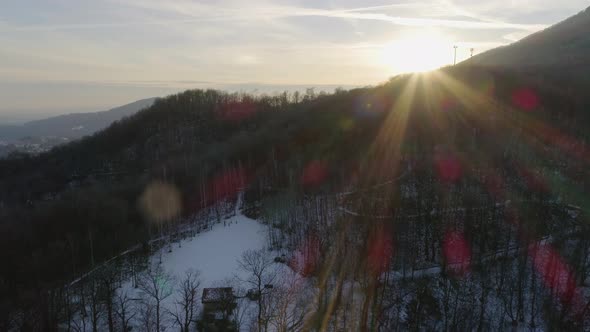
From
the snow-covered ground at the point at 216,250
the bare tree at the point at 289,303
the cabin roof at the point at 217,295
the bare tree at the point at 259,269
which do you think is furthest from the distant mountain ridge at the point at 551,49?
the cabin roof at the point at 217,295

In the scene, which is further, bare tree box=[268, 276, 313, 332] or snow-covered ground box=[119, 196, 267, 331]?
snow-covered ground box=[119, 196, 267, 331]

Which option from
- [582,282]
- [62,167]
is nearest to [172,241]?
[582,282]

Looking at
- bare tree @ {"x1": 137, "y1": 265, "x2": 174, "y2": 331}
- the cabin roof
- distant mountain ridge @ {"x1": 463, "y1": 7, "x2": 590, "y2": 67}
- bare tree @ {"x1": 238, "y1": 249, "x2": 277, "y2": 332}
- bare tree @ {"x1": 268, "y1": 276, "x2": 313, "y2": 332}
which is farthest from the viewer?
distant mountain ridge @ {"x1": 463, "y1": 7, "x2": 590, "y2": 67}

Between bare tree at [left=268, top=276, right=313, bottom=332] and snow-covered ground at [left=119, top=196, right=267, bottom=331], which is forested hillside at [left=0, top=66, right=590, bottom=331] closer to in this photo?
bare tree at [left=268, top=276, right=313, bottom=332]

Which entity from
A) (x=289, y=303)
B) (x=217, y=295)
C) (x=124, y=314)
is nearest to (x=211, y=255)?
(x=217, y=295)

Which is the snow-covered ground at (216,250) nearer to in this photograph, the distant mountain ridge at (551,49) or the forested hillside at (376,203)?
the forested hillside at (376,203)

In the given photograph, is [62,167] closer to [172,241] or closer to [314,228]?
[172,241]

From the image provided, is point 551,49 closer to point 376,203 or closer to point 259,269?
point 376,203

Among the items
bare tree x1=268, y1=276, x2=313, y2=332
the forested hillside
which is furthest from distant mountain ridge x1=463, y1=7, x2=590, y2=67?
bare tree x1=268, y1=276, x2=313, y2=332
